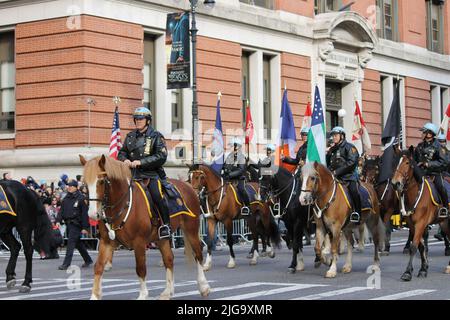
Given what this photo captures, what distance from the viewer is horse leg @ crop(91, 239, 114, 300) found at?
1188 centimetres

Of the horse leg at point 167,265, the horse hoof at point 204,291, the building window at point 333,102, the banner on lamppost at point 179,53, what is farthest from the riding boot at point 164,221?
the building window at point 333,102

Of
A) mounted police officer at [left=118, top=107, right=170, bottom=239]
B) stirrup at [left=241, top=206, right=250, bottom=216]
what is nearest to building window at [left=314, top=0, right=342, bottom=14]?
stirrup at [left=241, top=206, right=250, bottom=216]

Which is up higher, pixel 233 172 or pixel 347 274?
pixel 233 172

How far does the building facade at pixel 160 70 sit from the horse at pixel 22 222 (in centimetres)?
1164

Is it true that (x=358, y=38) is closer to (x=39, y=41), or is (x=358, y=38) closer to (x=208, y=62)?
(x=208, y=62)

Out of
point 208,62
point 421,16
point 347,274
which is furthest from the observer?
point 421,16

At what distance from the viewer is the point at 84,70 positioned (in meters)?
27.6

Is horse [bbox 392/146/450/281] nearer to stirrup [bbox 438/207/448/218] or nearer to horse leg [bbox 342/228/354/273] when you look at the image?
stirrup [bbox 438/207/448/218]

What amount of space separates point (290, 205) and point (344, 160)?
1.76 metres

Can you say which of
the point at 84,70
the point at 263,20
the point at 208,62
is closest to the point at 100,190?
the point at 84,70

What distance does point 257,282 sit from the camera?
15633mm

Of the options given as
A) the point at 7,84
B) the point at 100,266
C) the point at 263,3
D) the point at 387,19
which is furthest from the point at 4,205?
the point at 387,19

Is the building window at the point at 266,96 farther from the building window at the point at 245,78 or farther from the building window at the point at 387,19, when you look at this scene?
the building window at the point at 387,19
